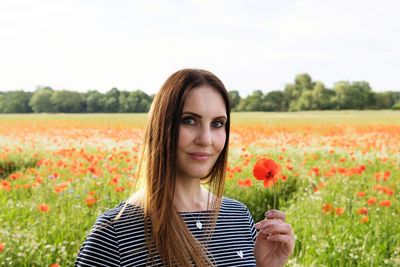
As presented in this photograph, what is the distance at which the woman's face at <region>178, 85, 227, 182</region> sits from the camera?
189cm

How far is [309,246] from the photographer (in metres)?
4.65

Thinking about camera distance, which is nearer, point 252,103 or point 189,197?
point 189,197

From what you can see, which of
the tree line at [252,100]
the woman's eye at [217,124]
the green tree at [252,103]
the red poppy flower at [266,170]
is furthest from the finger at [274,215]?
the green tree at [252,103]

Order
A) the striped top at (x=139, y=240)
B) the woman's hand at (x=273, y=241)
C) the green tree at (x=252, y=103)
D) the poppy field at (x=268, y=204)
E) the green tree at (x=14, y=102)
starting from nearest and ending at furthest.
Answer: the striped top at (x=139, y=240), the woman's hand at (x=273, y=241), the poppy field at (x=268, y=204), the green tree at (x=14, y=102), the green tree at (x=252, y=103)

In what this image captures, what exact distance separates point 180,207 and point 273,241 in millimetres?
383

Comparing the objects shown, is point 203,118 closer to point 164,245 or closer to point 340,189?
point 164,245

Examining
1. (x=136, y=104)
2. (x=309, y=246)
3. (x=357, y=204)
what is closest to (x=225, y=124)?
(x=309, y=246)

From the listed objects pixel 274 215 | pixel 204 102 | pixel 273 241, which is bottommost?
pixel 273 241

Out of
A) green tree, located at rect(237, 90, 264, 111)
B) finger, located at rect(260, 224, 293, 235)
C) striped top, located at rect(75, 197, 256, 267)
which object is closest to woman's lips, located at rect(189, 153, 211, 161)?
striped top, located at rect(75, 197, 256, 267)

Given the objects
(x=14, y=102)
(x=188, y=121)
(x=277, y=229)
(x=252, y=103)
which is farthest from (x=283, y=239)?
(x=252, y=103)

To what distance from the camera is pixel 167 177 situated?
1865mm

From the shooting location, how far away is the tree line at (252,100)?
29.0 metres

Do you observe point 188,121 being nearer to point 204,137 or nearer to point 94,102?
point 204,137

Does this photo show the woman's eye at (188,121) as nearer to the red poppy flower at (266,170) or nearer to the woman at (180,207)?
the woman at (180,207)
